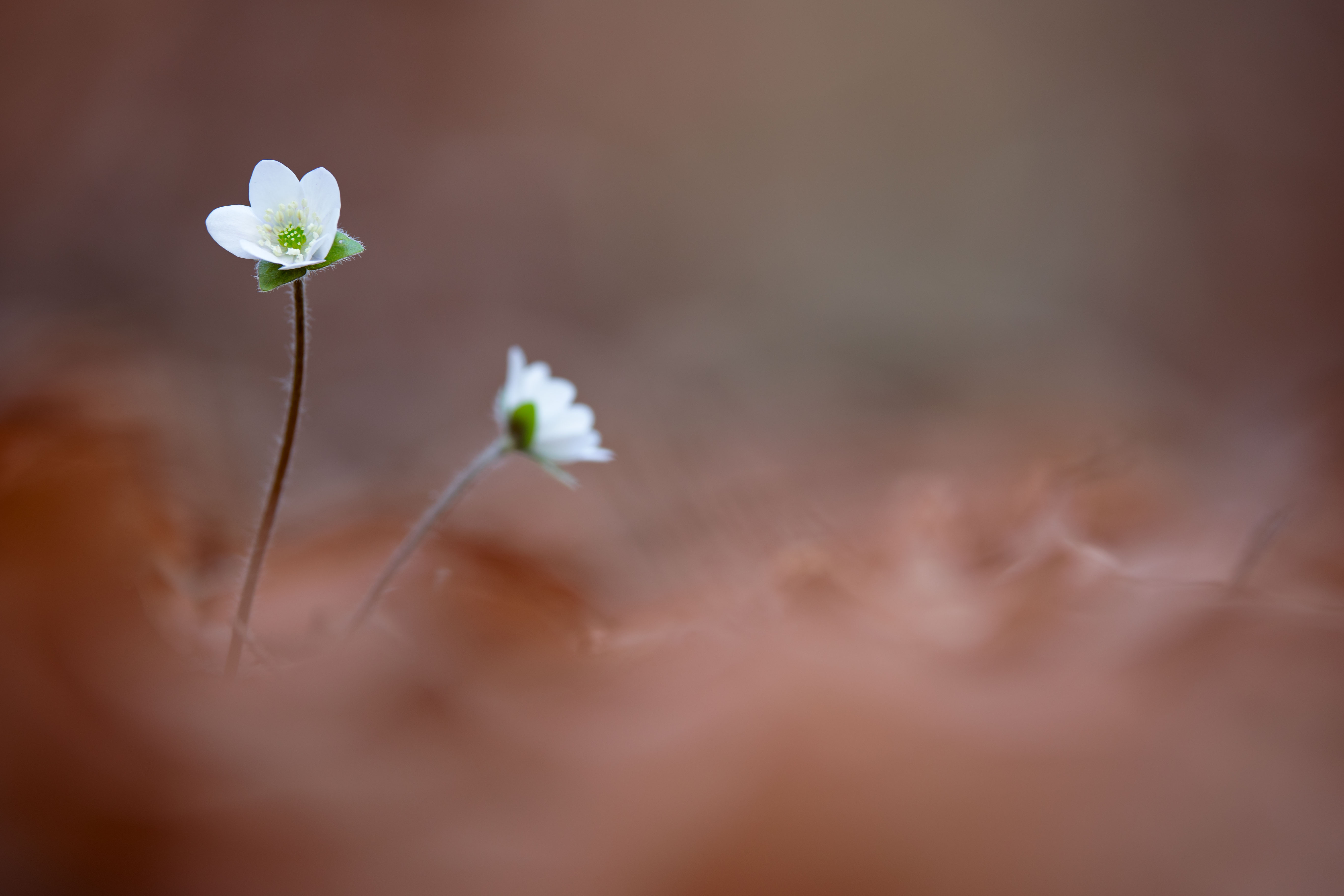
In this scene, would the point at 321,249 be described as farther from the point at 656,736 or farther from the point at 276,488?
the point at 656,736

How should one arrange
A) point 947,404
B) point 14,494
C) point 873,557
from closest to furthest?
point 14,494 < point 873,557 < point 947,404

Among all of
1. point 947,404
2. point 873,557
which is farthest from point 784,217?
point 873,557

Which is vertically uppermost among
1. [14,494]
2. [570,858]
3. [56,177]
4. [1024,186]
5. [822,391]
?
[1024,186]

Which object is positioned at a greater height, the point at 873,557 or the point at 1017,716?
the point at 873,557

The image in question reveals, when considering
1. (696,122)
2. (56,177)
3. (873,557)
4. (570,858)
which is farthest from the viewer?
(696,122)

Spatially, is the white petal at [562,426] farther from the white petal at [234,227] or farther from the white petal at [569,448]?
the white petal at [234,227]

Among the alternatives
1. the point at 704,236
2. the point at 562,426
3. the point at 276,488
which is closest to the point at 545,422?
the point at 562,426

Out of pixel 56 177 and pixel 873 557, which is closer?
pixel 873 557

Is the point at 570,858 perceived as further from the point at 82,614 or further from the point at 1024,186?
the point at 1024,186

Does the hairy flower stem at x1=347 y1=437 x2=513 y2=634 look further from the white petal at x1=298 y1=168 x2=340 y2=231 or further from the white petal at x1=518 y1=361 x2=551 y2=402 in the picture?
the white petal at x1=298 y1=168 x2=340 y2=231
